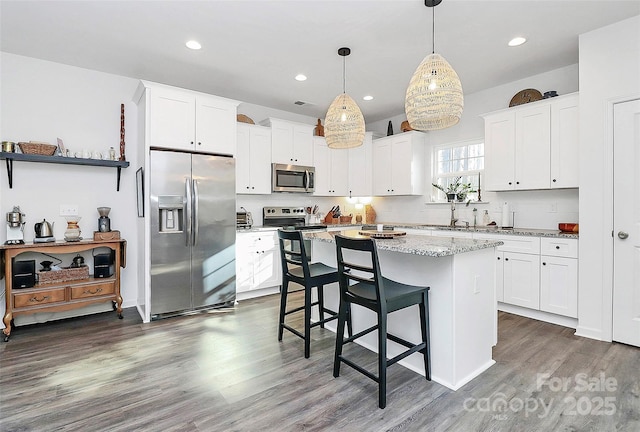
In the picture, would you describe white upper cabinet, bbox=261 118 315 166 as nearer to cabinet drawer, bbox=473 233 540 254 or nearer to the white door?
cabinet drawer, bbox=473 233 540 254

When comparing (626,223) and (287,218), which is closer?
(626,223)

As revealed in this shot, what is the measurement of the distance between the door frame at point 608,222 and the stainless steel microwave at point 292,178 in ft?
Answer: 11.8

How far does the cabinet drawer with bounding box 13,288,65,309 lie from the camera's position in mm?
3068

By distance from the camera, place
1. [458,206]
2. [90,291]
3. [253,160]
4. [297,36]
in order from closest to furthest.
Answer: [297,36] → [90,291] → [253,160] → [458,206]

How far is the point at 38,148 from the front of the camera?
3.28 m

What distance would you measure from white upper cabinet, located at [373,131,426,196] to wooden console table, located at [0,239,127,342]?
13.0ft

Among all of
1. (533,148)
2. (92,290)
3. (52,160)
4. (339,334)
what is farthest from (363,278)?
(52,160)

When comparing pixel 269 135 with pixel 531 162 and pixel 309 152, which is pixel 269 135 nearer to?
pixel 309 152

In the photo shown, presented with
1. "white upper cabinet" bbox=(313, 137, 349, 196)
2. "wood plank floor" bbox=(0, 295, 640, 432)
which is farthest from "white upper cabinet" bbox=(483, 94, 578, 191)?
"white upper cabinet" bbox=(313, 137, 349, 196)

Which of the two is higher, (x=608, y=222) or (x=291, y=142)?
(x=291, y=142)

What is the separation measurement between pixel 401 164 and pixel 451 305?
3494 mm

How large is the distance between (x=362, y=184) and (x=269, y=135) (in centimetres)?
192

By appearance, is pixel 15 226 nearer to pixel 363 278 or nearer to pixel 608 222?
pixel 363 278

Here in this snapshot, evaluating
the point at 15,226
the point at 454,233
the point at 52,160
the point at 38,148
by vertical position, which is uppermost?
the point at 38,148
